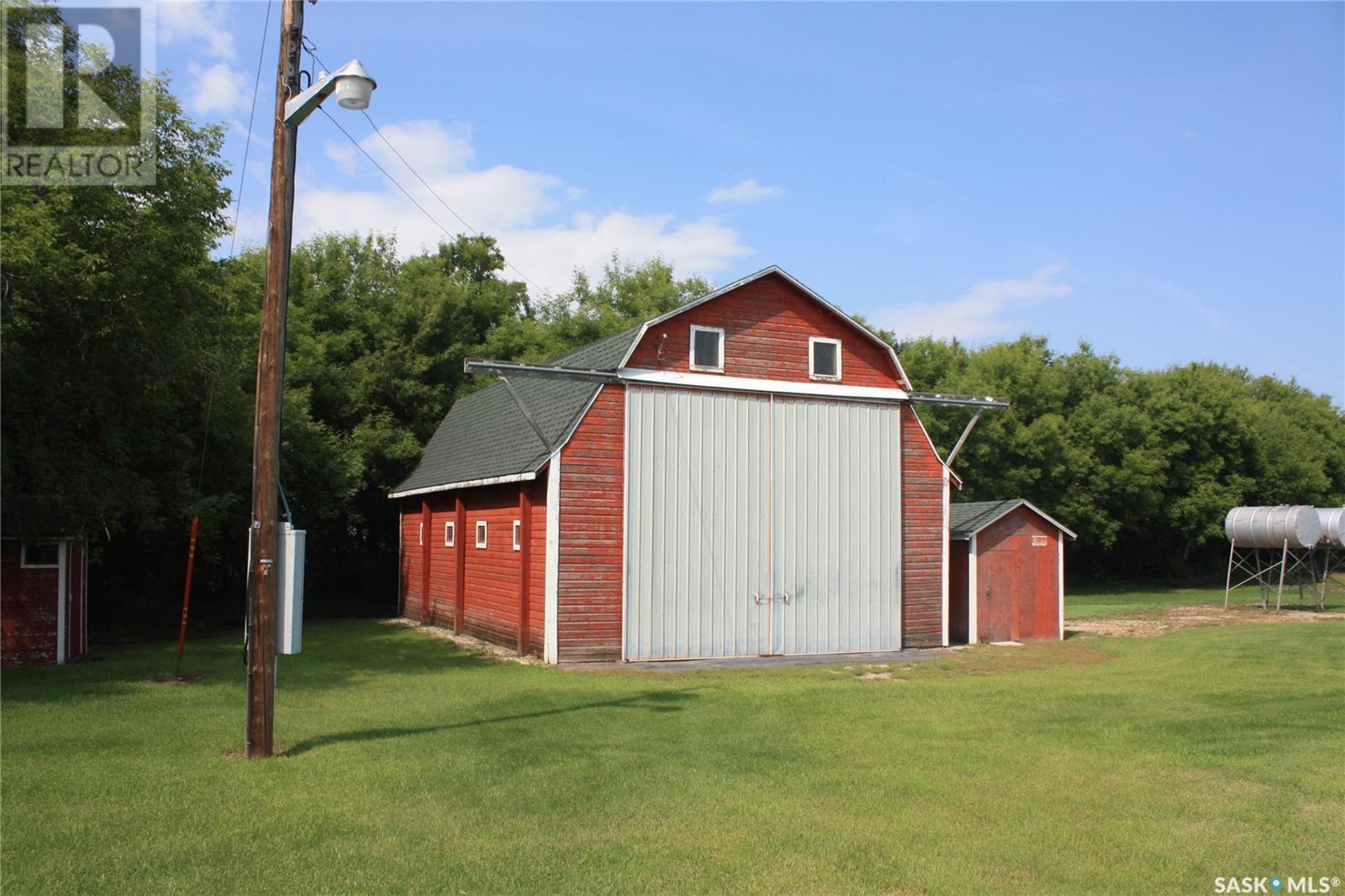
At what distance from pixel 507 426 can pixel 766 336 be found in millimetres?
7202

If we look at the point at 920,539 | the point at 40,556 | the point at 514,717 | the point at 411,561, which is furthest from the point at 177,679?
the point at 920,539

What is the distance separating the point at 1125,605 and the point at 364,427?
26011 mm

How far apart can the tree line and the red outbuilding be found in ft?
18.6

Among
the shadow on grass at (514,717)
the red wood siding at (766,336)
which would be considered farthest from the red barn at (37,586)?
the red wood siding at (766,336)

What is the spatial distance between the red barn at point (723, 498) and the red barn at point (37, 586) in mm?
7589

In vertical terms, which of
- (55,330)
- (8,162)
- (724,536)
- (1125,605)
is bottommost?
(1125,605)

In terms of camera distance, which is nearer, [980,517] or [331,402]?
[980,517]

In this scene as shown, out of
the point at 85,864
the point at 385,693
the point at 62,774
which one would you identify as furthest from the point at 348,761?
the point at 385,693

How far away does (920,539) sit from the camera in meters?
21.2

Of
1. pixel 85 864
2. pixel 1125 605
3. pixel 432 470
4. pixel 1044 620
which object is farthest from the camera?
pixel 1125 605

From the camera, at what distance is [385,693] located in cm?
1409

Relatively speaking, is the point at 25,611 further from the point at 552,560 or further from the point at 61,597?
the point at 552,560

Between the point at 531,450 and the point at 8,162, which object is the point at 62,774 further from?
the point at 531,450

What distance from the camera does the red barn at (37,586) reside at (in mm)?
16422
